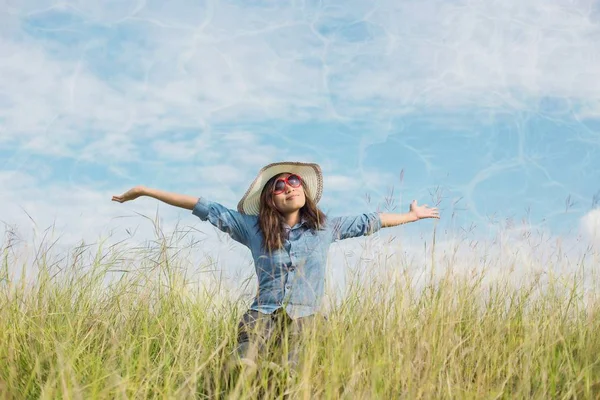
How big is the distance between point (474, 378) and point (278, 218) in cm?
187

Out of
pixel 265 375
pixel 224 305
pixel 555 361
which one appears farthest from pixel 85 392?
pixel 555 361

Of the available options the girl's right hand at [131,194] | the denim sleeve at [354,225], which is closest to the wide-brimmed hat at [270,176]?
the denim sleeve at [354,225]

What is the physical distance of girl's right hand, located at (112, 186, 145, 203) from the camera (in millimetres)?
5531

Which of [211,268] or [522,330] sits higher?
[211,268]

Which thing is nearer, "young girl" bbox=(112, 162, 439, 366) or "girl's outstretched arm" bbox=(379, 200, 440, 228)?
"young girl" bbox=(112, 162, 439, 366)

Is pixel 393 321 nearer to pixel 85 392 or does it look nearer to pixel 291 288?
pixel 291 288

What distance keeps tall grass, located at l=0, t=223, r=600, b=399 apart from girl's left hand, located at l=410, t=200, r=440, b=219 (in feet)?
2.10

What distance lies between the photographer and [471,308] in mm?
5023

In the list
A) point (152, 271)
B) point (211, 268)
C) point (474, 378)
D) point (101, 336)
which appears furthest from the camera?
point (211, 268)

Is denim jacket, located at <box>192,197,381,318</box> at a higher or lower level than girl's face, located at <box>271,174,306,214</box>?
lower

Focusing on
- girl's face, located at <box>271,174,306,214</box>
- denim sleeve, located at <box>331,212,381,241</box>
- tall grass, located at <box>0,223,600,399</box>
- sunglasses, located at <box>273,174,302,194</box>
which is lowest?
tall grass, located at <box>0,223,600,399</box>

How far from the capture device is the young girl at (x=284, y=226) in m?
4.82

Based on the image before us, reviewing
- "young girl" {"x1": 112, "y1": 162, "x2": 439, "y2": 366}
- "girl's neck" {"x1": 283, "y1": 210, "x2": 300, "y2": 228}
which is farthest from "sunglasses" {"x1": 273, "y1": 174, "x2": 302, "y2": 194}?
"girl's neck" {"x1": 283, "y1": 210, "x2": 300, "y2": 228}

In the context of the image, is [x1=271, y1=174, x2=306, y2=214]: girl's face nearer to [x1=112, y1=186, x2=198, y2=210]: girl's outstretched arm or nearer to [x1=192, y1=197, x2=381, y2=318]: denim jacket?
[x1=192, y1=197, x2=381, y2=318]: denim jacket
